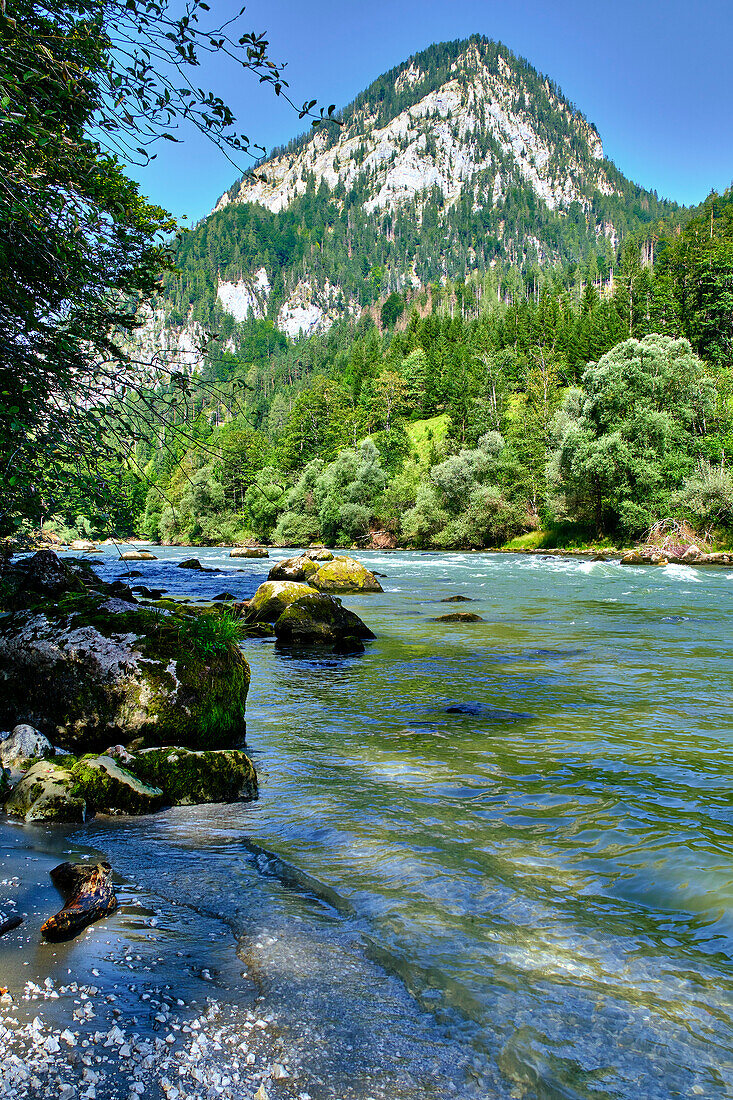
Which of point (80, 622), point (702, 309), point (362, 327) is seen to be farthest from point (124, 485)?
point (362, 327)

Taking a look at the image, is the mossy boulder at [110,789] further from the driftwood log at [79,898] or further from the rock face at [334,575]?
the rock face at [334,575]

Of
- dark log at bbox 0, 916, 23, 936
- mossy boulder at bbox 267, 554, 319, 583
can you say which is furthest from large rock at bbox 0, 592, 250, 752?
mossy boulder at bbox 267, 554, 319, 583

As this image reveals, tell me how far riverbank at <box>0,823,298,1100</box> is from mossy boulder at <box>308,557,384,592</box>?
22.1 m

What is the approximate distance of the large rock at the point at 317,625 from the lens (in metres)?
15.1

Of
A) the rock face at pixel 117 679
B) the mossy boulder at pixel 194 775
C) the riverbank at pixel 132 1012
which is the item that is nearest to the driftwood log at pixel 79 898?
the riverbank at pixel 132 1012

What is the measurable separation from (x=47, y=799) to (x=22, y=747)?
38.7 inches

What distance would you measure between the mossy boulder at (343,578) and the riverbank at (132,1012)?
22128 mm

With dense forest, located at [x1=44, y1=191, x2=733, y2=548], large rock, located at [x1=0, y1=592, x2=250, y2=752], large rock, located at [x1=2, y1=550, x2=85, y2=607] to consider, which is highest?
dense forest, located at [x1=44, y1=191, x2=733, y2=548]

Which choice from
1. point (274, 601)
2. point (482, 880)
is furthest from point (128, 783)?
point (274, 601)

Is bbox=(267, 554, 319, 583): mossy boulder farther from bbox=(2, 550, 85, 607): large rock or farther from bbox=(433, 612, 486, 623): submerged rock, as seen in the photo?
bbox=(2, 550, 85, 607): large rock

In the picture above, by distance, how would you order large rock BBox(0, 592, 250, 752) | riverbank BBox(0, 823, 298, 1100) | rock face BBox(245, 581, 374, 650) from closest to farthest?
riverbank BBox(0, 823, 298, 1100)
large rock BBox(0, 592, 250, 752)
rock face BBox(245, 581, 374, 650)

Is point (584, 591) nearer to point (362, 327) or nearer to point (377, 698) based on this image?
point (377, 698)

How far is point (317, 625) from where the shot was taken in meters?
15.3

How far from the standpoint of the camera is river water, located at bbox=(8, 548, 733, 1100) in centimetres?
286
